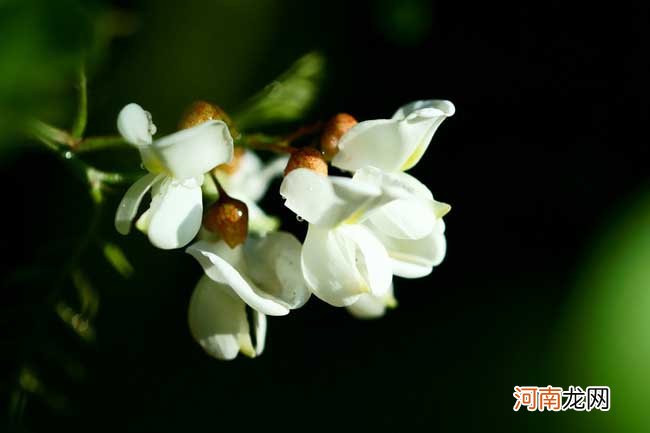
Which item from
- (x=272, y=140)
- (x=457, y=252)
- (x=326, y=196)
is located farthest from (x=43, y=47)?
(x=457, y=252)

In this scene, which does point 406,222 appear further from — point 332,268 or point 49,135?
point 49,135

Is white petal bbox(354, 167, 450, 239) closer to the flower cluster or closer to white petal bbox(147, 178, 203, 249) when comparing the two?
the flower cluster

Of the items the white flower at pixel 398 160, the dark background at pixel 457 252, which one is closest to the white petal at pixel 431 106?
the white flower at pixel 398 160

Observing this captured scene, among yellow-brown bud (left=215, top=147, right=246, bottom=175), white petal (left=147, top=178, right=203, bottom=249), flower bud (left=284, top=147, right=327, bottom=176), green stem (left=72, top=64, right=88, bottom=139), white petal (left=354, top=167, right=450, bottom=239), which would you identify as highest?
yellow-brown bud (left=215, top=147, right=246, bottom=175)

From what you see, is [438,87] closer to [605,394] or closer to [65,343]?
[605,394]

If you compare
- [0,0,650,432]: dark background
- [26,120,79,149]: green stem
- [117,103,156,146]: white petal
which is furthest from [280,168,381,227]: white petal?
[0,0,650,432]: dark background

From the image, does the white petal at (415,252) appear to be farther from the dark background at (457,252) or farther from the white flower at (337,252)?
the dark background at (457,252)

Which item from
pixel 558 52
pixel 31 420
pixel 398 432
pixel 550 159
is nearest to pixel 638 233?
pixel 550 159

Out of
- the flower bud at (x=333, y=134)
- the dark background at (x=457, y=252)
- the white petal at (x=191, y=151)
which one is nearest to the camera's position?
the white petal at (x=191, y=151)
